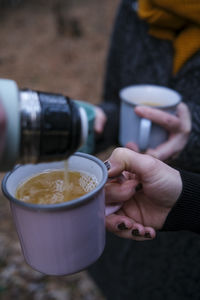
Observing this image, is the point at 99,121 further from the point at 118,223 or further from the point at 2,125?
the point at 2,125

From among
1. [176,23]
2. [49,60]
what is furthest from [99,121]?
[49,60]

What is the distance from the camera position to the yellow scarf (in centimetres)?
129

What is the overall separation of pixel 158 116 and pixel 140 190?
12.5 inches

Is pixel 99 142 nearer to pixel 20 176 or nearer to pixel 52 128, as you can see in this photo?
pixel 20 176

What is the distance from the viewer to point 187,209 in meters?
0.90

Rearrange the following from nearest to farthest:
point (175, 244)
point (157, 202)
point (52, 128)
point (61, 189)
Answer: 1. point (52, 128)
2. point (61, 189)
3. point (157, 202)
4. point (175, 244)

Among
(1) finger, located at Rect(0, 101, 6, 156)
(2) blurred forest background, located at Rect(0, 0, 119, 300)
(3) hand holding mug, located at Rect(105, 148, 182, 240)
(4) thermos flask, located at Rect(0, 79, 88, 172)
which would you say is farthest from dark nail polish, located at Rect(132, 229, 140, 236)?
(2) blurred forest background, located at Rect(0, 0, 119, 300)

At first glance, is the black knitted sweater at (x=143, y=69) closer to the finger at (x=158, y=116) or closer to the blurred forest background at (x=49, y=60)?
the finger at (x=158, y=116)

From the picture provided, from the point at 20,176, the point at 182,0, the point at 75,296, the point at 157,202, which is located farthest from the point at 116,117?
A: the point at 75,296

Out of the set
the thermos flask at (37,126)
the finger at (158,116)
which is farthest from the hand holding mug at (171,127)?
the thermos flask at (37,126)

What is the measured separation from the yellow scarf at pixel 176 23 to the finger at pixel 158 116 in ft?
1.20

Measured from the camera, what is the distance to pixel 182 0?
1255 mm

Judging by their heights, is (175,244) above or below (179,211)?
below

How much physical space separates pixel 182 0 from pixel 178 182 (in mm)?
793
